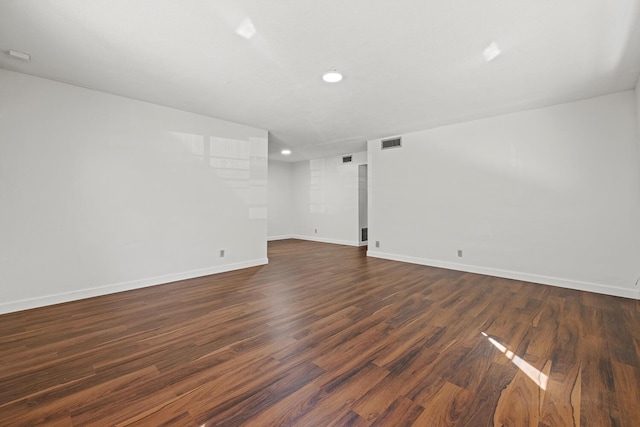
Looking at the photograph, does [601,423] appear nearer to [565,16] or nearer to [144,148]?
[565,16]

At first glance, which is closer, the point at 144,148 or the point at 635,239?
the point at 635,239

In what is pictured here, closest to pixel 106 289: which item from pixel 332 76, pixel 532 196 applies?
pixel 332 76

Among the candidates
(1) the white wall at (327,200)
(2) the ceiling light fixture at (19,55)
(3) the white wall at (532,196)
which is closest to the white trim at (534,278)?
(3) the white wall at (532,196)

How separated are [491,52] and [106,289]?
493 centimetres

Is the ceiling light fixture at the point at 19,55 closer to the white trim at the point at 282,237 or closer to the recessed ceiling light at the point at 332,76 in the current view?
the recessed ceiling light at the point at 332,76

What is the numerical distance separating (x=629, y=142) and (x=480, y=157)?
160 cm

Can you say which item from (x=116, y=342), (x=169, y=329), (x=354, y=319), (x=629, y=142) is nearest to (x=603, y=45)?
(x=629, y=142)

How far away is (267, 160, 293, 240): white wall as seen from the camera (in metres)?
8.38

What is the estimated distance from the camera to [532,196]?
153 inches

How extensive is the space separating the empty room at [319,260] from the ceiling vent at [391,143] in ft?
0.15

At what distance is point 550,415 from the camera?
4.64 ft

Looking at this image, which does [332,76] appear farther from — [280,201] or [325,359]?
[280,201]

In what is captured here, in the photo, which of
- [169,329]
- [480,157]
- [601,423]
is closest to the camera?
[601,423]

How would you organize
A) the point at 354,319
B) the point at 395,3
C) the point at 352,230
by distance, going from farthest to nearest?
the point at 352,230, the point at 354,319, the point at 395,3
